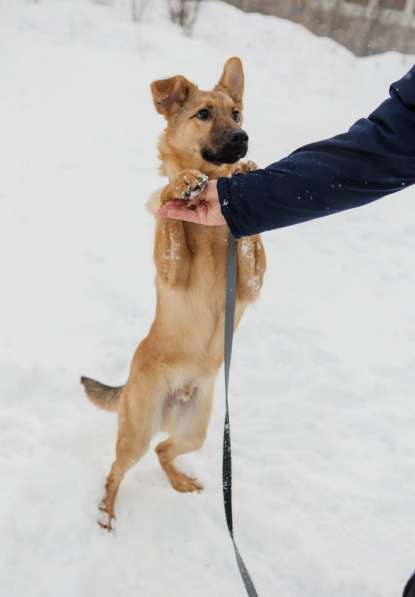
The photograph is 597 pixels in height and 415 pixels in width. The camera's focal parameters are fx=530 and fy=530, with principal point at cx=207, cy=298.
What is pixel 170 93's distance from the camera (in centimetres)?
333

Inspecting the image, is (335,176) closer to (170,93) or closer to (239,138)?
(239,138)

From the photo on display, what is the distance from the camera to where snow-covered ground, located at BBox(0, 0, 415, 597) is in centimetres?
285

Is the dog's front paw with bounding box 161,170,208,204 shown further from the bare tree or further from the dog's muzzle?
the bare tree

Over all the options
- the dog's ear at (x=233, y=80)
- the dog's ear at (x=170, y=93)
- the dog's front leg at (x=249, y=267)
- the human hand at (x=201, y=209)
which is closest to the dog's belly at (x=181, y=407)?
the dog's front leg at (x=249, y=267)

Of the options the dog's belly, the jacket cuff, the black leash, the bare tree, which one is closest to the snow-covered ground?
the dog's belly

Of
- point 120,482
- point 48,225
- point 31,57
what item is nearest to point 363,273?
point 48,225

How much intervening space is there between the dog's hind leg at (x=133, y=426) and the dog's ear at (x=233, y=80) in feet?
6.36

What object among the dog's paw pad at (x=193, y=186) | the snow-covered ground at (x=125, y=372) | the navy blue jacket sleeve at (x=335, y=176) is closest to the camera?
the navy blue jacket sleeve at (x=335, y=176)

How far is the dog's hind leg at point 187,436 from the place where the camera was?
3.20 meters

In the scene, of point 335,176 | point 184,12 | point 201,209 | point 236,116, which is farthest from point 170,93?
point 184,12

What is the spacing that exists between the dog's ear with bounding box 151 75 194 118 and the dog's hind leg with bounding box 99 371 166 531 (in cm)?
169

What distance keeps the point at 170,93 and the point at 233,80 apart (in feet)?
1.58

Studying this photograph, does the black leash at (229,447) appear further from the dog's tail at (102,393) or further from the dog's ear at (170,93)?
the dog's ear at (170,93)

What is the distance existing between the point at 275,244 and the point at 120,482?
4420 millimetres
